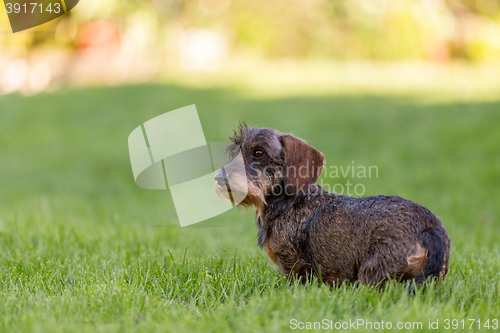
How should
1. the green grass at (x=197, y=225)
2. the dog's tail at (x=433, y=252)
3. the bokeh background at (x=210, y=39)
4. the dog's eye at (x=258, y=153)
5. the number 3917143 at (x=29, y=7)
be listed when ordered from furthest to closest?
the bokeh background at (x=210, y=39), the number 3917143 at (x=29, y=7), the dog's eye at (x=258, y=153), the dog's tail at (x=433, y=252), the green grass at (x=197, y=225)

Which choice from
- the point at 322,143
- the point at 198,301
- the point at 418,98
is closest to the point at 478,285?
the point at 198,301

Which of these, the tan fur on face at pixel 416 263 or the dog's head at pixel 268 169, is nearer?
the tan fur on face at pixel 416 263

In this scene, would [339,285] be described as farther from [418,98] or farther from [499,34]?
[499,34]

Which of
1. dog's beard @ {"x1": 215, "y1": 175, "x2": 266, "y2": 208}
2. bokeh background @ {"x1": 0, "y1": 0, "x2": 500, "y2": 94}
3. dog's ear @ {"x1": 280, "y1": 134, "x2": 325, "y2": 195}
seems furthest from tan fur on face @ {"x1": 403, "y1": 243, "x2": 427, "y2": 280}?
bokeh background @ {"x1": 0, "y1": 0, "x2": 500, "y2": 94}

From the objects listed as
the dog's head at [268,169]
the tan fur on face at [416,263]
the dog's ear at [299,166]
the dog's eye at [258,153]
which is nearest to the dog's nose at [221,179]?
the dog's head at [268,169]

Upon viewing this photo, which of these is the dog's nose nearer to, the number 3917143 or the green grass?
the green grass

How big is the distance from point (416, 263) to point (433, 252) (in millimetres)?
127

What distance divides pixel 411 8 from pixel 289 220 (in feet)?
49.1

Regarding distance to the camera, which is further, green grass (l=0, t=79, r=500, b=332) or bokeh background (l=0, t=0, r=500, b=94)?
bokeh background (l=0, t=0, r=500, b=94)

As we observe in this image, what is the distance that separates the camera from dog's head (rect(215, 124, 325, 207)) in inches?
144

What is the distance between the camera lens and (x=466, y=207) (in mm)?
7383

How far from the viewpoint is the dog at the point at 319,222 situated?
3.05m

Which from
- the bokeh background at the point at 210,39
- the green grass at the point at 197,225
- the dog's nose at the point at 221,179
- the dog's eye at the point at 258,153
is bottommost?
the green grass at the point at 197,225

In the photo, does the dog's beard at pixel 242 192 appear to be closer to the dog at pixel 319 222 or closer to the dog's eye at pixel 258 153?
the dog at pixel 319 222
